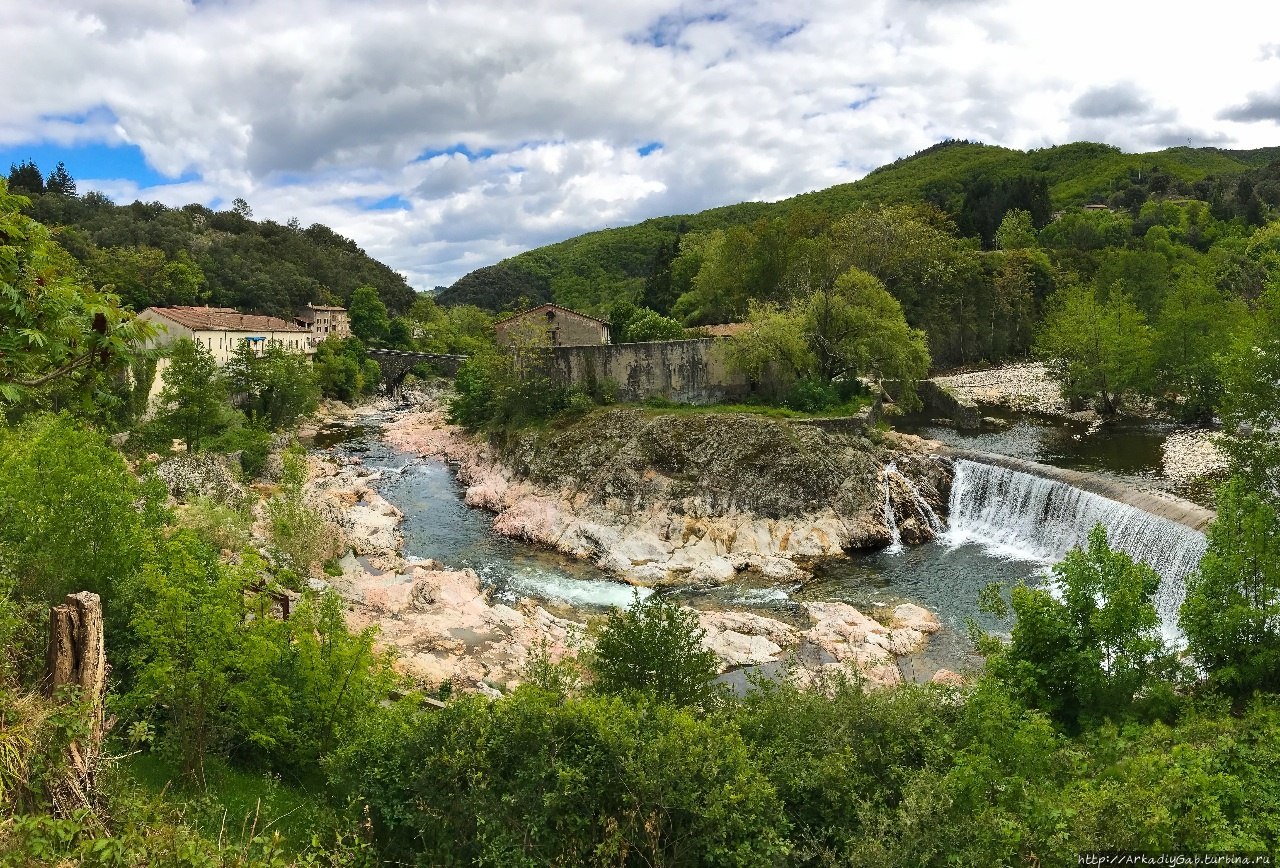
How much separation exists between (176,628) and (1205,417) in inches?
1686

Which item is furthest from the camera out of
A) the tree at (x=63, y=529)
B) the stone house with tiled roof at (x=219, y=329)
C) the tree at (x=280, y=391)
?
the stone house with tiled roof at (x=219, y=329)

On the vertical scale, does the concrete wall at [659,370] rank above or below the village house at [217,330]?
Answer: below

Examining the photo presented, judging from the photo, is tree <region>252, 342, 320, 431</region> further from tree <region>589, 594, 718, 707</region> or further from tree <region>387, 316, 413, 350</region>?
tree <region>589, 594, 718, 707</region>

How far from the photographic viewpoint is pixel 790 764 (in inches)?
332

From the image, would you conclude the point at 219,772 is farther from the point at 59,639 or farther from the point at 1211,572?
the point at 1211,572

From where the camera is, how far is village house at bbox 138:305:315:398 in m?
45.4

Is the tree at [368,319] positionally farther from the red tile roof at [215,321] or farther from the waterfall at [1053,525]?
the waterfall at [1053,525]

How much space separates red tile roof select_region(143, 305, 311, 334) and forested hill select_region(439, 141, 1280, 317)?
38.2m

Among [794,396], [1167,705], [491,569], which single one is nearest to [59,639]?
[1167,705]

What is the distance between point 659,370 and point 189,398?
20.5 metres

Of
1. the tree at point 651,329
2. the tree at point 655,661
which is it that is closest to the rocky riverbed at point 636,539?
the tree at point 655,661

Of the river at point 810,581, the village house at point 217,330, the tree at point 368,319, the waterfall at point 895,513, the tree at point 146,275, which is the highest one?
the tree at point 146,275

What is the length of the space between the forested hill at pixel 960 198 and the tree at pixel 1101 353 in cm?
4183

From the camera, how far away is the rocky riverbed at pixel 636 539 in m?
18.4
